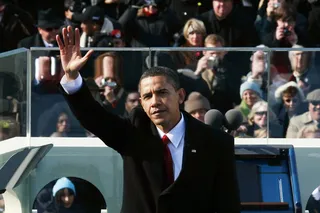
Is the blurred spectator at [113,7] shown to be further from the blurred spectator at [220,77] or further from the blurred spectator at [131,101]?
the blurred spectator at [131,101]

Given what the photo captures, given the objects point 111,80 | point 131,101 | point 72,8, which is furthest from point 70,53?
point 72,8

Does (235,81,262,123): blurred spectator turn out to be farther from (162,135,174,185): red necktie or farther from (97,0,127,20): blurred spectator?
(162,135,174,185): red necktie

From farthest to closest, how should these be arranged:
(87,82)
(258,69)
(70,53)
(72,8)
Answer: (72,8)
(258,69)
(87,82)
(70,53)

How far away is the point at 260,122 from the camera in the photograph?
848cm

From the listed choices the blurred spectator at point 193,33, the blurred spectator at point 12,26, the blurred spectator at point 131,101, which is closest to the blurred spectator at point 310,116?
the blurred spectator at point 131,101

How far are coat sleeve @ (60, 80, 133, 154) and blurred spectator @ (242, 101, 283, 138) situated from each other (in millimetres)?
3862

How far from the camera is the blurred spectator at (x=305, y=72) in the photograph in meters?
8.40

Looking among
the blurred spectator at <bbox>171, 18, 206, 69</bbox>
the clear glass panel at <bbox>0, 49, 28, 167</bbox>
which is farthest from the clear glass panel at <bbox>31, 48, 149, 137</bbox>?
the blurred spectator at <bbox>171, 18, 206, 69</bbox>

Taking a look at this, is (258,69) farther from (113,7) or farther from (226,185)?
(226,185)

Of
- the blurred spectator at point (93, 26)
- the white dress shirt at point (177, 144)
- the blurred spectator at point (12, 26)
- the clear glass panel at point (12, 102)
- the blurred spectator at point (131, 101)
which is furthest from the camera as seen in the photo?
the blurred spectator at point (12, 26)

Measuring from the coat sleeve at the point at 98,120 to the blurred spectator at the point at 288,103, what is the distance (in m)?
3.90

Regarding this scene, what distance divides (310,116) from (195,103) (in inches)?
40.9

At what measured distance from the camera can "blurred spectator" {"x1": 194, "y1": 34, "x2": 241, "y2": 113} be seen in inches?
330

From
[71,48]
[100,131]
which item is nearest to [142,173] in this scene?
[100,131]
